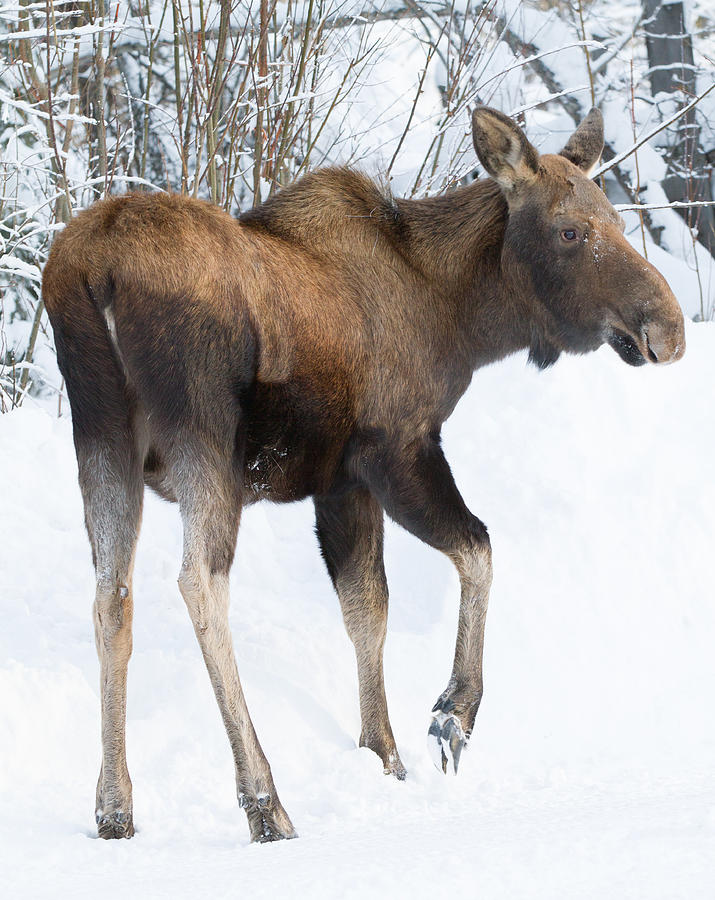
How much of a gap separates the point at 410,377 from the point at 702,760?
74.0 inches

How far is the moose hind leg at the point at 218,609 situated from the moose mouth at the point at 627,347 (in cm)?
167

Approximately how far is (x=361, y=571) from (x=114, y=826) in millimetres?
1559

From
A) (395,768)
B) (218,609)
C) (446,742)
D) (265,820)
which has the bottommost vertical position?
(395,768)

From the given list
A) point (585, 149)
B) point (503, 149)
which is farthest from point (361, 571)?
point (585, 149)

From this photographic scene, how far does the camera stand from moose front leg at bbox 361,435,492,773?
4.32 meters

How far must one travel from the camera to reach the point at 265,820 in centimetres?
358

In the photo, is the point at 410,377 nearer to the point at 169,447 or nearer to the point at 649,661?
the point at 169,447

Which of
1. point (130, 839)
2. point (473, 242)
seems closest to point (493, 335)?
point (473, 242)

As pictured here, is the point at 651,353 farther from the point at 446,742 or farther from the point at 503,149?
the point at 446,742

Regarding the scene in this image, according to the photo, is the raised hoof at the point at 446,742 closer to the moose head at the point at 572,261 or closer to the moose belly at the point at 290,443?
the moose belly at the point at 290,443

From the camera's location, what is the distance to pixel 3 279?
30.5ft

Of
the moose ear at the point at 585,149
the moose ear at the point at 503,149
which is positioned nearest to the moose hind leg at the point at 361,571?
the moose ear at the point at 503,149

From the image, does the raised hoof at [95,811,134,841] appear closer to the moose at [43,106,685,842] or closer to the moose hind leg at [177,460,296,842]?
the moose at [43,106,685,842]

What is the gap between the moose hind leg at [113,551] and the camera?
3.83 metres
